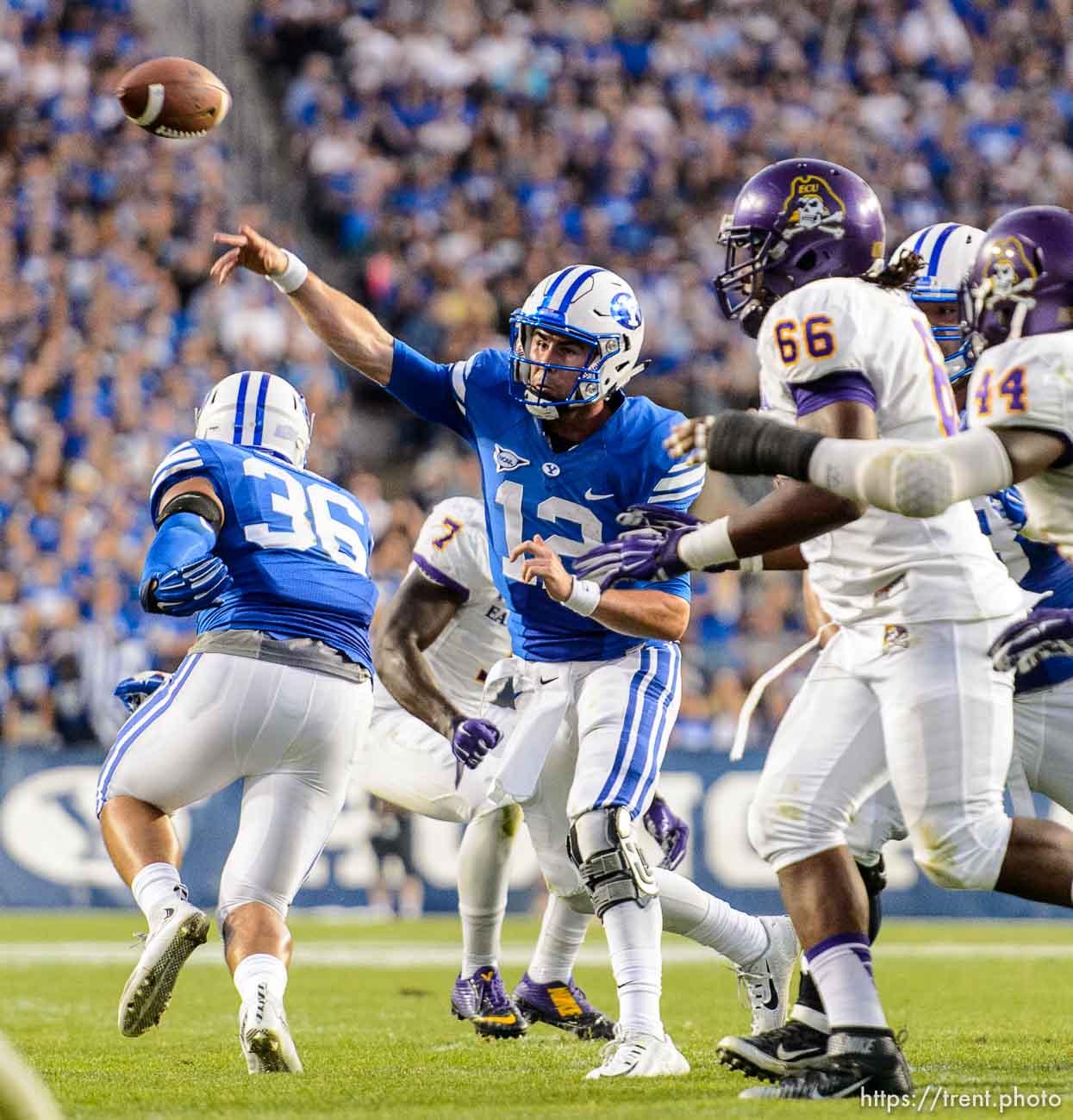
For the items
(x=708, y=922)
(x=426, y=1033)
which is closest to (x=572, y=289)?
(x=708, y=922)

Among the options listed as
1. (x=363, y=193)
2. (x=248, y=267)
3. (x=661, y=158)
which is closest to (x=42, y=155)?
(x=363, y=193)

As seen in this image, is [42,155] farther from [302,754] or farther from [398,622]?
[302,754]

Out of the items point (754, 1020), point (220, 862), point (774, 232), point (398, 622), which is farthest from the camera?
point (220, 862)

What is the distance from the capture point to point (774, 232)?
480 cm

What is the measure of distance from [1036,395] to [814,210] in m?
0.98

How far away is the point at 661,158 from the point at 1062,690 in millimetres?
13120

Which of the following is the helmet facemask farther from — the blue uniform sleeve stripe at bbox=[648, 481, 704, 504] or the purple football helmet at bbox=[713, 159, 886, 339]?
the purple football helmet at bbox=[713, 159, 886, 339]

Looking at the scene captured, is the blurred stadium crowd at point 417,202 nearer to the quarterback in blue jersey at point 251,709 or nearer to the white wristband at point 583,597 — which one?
the quarterback in blue jersey at point 251,709

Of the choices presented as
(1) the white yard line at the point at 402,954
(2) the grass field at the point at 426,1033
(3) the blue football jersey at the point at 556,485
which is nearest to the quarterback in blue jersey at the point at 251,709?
(2) the grass field at the point at 426,1033

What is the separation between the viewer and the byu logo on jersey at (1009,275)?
169 inches

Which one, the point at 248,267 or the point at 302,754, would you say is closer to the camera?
the point at 302,754

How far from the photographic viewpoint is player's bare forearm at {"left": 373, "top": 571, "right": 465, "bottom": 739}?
20.7 feet

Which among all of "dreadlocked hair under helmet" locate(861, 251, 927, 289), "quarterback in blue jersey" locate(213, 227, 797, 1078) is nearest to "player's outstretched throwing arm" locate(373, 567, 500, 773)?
"quarterback in blue jersey" locate(213, 227, 797, 1078)

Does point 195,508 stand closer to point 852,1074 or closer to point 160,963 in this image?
point 160,963
